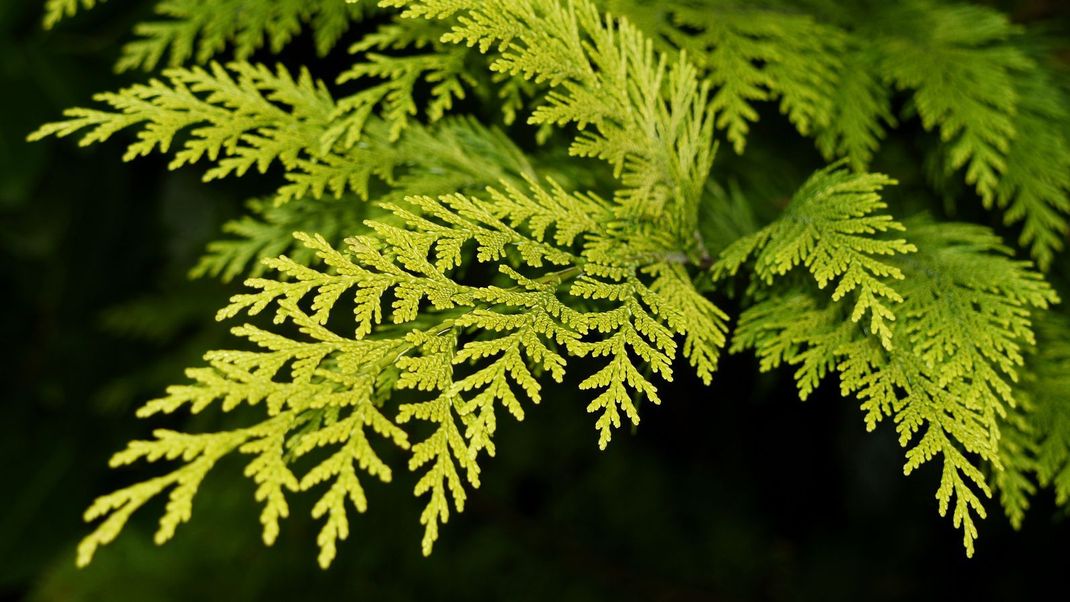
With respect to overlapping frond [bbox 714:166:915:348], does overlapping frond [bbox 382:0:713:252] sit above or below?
above

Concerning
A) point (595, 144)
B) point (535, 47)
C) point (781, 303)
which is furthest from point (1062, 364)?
point (535, 47)

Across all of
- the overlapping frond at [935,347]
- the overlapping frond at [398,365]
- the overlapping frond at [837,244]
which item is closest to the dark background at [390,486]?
the overlapping frond at [935,347]

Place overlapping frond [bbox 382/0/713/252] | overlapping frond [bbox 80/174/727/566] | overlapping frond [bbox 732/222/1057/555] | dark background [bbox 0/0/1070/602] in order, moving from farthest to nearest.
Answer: dark background [bbox 0/0/1070/602] → overlapping frond [bbox 382/0/713/252] → overlapping frond [bbox 732/222/1057/555] → overlapping frond [bbox 80/174/727/566]

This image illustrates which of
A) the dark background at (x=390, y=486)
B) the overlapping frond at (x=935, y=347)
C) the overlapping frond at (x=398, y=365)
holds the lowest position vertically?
the dark background at (x=390, y=486)

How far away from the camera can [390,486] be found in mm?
3488

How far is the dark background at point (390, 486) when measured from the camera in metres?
3.22

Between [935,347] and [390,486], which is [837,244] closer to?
[935,347]

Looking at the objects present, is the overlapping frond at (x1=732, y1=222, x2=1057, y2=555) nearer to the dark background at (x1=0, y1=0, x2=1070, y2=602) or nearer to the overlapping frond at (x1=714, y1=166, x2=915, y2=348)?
the overlapping frond at (x1=714, y1=166, x2=915, y2=348)

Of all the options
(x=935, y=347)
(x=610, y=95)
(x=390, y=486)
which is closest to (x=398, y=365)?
(x=610, y=95)

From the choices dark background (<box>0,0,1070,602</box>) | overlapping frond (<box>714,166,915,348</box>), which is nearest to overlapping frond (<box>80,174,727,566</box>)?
Answer: overlapping frond (<box>714,166,915,348</box>)

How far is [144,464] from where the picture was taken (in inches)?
159

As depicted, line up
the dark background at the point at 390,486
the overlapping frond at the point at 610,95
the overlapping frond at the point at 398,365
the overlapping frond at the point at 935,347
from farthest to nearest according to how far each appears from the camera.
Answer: the dark background at the point at 390,486, the overlapping frond at the point at 610,95, the overlapping frond at the point at 935,347, the overlapping frond at the point at 398,365

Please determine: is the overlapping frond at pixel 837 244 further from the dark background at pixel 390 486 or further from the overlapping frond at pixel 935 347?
the dark background at pixel 390 486

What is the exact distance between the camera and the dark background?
3.22 m
